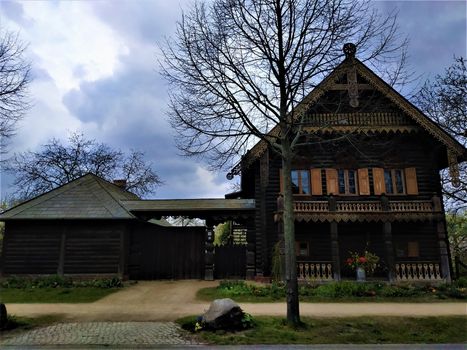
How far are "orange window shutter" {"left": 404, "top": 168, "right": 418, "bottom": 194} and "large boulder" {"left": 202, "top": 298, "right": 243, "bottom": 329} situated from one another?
1493 cm

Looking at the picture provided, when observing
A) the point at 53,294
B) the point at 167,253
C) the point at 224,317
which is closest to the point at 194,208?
the point at 167,253

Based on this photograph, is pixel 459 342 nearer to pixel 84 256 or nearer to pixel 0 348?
pixel 0 348

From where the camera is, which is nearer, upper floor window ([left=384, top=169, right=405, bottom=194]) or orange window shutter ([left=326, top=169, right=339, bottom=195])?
orange window shutter ([left=326, top=169, right=339, bottom=195])

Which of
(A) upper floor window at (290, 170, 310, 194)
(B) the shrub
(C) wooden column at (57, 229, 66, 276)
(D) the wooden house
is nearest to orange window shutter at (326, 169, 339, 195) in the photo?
(D) the wooden house

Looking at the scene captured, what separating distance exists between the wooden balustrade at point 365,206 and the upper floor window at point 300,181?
6.01ft

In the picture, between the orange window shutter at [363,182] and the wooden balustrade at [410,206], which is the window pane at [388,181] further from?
the wooden balustrade at [410,206]

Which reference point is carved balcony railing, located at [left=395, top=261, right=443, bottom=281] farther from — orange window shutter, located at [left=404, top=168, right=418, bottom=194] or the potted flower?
orange window shutter, located at [left=404, top=168, right=418, bottom=194]

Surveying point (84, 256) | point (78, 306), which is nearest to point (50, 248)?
point (84, 256)

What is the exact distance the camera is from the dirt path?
11242mm

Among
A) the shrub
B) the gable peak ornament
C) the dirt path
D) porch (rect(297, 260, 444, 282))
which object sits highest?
the gable peak ornament

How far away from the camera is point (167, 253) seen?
20.3 meters

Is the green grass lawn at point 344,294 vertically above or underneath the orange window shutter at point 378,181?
underneath

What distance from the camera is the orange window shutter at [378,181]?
20594mm

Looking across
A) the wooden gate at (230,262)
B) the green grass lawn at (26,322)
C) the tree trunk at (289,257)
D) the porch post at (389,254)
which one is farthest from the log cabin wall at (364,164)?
the green grass lawn at (26,322)
